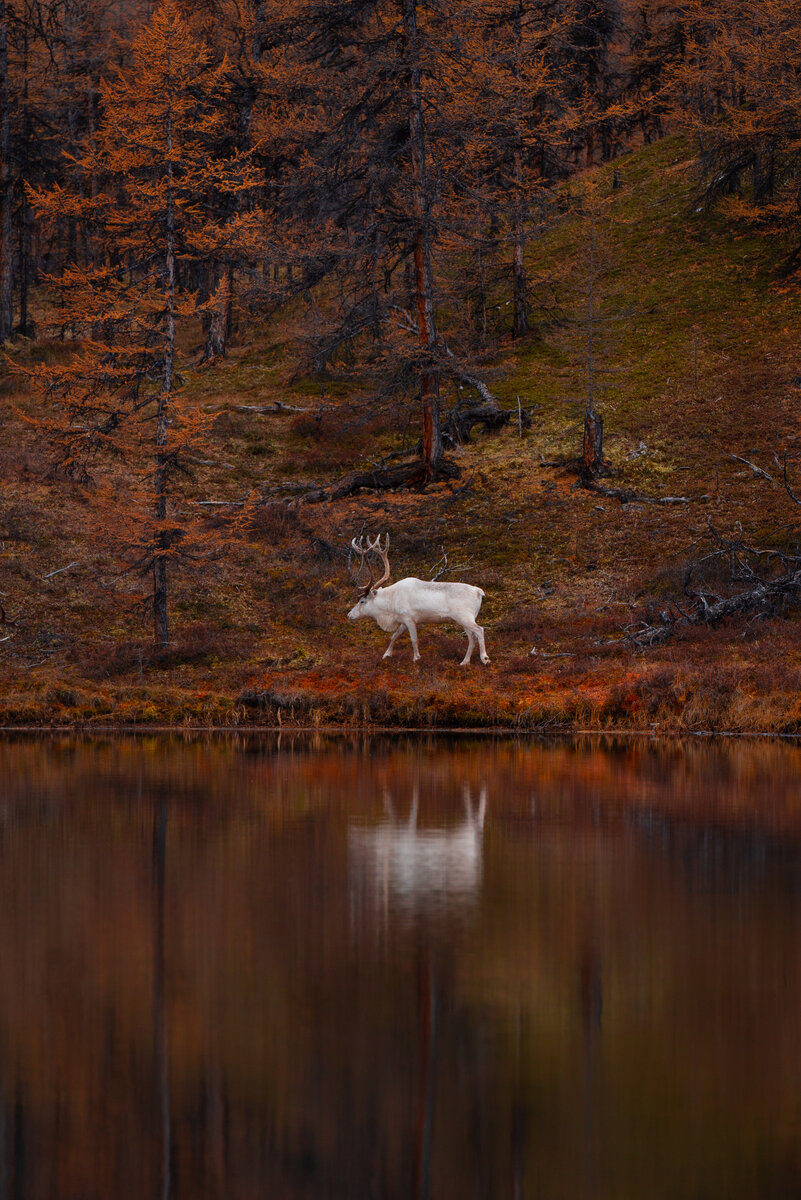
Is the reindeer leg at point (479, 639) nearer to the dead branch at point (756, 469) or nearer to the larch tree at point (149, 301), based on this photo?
the larch tree at point (149, 301)

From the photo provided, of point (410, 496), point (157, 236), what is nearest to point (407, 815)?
point (157, 236)

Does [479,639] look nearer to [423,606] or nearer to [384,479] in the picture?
[423,606]

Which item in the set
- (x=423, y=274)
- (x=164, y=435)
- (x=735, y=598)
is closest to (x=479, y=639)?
(x=735, y=598)

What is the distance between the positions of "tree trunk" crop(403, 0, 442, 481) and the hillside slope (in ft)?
4.73

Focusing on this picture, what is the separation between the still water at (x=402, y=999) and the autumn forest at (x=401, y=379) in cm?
945

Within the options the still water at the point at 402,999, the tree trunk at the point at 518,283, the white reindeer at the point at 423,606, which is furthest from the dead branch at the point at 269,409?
the still water at the point at 402,999

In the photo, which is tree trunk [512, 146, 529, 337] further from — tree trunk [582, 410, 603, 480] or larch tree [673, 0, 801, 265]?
tree trunk [582, 410, 603, 480]

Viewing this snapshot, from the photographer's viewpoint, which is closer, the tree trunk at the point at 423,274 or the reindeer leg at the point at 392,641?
the reindeer leg at the point at 392,641

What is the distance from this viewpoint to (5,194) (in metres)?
48.3

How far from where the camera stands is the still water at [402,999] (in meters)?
4.96

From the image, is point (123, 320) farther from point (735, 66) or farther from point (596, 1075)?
point (735, 66)

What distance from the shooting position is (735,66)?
172 feet

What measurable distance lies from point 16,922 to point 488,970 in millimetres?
3379

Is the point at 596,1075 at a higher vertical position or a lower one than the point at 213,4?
lower
